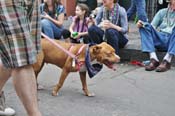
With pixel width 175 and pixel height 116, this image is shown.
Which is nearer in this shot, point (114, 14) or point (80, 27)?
point (114, 14)

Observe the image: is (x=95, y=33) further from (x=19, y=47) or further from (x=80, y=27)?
(x=19, y=47)

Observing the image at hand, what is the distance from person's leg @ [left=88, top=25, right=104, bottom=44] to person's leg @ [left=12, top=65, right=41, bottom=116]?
310 centimetres

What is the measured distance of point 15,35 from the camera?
3.14 metres

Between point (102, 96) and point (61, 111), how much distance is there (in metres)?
0.69

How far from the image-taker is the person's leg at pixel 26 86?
3174mm

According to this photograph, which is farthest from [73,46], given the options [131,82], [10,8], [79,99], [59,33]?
[59,33]

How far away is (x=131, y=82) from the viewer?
5.30 metres

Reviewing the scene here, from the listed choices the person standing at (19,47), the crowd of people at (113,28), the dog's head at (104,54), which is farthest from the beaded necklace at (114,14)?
the person standing at (19,47)

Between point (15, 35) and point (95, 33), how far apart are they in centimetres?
317

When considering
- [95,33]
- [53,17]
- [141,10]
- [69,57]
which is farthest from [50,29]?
[69,57]

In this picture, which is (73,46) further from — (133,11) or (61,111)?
(133,11)

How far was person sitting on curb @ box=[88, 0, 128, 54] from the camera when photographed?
6.14m

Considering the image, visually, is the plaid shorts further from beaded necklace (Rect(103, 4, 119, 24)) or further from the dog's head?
beaded necklace (Rect(103, 4, 119, 24))

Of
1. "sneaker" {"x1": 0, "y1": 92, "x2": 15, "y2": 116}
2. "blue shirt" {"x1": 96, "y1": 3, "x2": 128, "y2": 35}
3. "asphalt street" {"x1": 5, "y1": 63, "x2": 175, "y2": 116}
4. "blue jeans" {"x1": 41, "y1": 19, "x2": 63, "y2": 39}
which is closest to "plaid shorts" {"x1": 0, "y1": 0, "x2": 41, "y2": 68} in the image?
"sneaker" {"x1": 0, "y1": 92, "x2": 15, "y2": 116}
